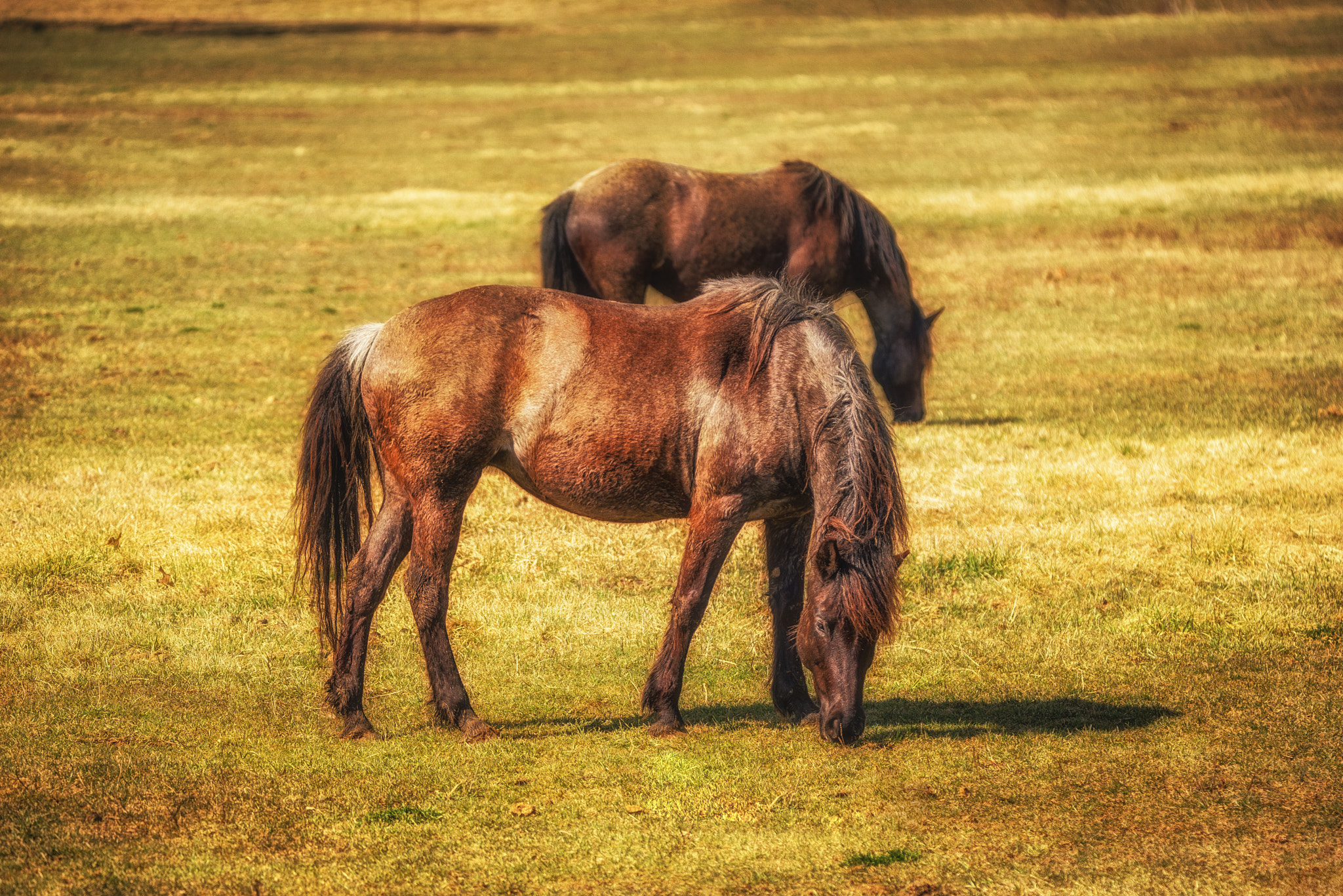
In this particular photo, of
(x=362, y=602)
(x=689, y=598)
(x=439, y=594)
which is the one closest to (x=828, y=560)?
(x=689, y=598)

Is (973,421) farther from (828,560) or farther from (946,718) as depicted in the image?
(828,560)

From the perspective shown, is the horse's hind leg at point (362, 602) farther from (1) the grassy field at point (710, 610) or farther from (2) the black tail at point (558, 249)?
(2) the black tail at point (558, 249)

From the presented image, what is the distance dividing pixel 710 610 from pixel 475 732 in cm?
256

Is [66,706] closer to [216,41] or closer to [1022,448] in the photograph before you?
[1022,448]

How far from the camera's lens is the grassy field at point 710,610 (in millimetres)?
5668

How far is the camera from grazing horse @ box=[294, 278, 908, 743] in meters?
6.48

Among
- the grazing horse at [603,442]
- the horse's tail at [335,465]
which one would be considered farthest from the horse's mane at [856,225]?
the horse's tail at [335,465]

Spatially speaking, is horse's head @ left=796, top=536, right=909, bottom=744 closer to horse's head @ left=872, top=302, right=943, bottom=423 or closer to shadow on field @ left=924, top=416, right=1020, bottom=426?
shadow on field @ left=924, top=416, right=1020, bottom=426

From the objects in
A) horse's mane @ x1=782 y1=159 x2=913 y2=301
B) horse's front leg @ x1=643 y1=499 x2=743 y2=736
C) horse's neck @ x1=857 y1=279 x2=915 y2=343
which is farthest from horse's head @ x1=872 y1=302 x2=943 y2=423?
horse's front leg @ x1=643 y1=499 x2=743 y2=736

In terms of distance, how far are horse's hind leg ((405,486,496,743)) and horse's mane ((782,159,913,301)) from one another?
758 cm

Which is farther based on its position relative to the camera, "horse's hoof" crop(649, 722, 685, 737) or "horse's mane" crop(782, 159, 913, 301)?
"horse's mane" crop(782, 159, 913, 301)

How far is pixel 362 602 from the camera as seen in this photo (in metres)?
6.68

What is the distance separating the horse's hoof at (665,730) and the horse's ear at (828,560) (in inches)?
45.1

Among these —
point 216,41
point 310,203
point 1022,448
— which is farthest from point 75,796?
point 216,41
